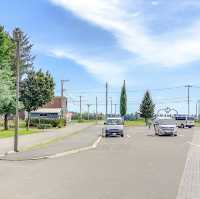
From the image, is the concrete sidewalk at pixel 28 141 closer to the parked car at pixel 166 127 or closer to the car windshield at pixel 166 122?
the parked car at pixel 166 127

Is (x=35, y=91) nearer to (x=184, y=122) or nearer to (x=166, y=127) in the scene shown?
(x=184, y=122)

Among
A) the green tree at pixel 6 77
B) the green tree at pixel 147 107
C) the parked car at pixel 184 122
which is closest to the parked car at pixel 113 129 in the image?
the green tree at pixel 6 77

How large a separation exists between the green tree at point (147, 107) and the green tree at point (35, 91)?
6302cm

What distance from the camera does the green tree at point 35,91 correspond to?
3024 inches

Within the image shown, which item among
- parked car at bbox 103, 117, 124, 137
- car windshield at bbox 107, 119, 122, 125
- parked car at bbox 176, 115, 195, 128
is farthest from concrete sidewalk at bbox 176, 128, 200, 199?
parked car at bbox 176, 115, 195, 128

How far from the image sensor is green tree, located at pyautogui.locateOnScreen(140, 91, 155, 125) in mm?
140125

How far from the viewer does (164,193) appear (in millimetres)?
13742

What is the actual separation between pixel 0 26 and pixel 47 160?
39060mm

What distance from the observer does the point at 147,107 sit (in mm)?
140625

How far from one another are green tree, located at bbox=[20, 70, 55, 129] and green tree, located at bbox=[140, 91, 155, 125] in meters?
63.0

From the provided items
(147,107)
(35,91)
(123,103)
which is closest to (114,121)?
(35,91)

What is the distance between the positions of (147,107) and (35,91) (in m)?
66.7

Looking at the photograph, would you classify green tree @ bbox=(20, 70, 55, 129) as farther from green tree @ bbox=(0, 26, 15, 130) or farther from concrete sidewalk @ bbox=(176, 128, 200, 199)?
concrete sidewalk @ bbox=(176, 128, 200, 199)

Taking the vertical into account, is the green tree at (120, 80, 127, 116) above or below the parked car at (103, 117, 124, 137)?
above
